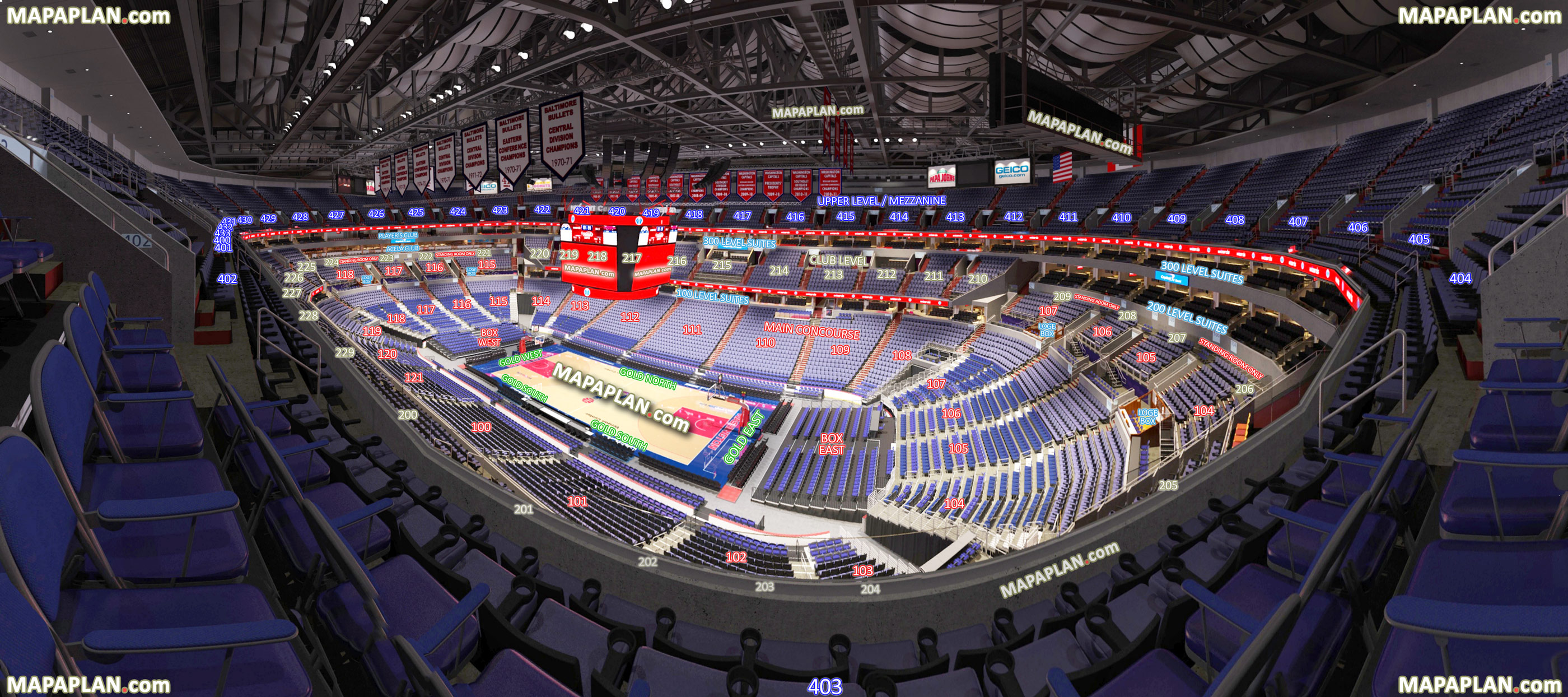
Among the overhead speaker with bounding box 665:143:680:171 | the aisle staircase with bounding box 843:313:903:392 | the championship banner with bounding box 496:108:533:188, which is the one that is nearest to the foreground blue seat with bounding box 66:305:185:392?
the championship banner with bounding box 496:108:533:188

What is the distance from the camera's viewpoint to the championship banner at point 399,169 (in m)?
21.1

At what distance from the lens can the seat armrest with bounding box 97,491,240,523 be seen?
2.01 meters

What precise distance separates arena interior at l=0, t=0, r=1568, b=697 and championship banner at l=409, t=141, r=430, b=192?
44 cm

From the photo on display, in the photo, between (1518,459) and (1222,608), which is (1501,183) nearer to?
(1518,459)

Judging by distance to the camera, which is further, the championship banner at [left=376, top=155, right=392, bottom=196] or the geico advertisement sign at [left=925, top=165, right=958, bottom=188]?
the geico advertisement sign at [left=925, top=165, right=958, bottom=188]

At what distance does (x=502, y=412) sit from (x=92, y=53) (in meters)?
12.7

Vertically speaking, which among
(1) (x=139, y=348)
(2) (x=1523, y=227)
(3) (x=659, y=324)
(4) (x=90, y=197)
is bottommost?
(3) (x=659, y=324)

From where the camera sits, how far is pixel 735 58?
16.4 metres

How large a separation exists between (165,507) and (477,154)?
13.6 m

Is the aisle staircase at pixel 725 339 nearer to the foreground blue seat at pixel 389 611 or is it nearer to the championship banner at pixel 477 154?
the championship banner at pixel 477 154

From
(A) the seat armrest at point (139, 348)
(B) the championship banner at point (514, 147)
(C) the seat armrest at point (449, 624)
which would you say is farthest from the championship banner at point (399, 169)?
(C) the seat armrest at point (449, 624)

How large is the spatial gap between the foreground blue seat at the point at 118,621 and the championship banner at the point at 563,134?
10.3m

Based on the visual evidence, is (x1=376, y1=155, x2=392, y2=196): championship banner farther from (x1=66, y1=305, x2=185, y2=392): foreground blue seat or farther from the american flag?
the american flag

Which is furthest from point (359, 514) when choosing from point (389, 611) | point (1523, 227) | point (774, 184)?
point (774, 184)
